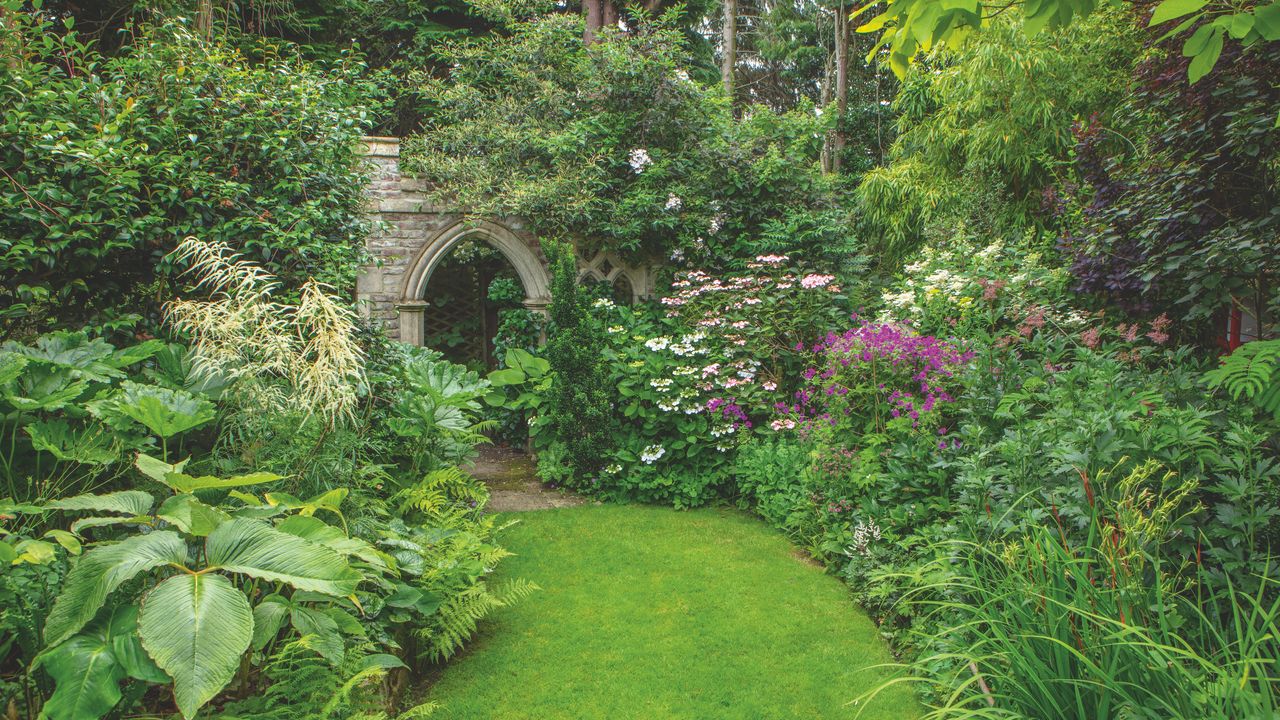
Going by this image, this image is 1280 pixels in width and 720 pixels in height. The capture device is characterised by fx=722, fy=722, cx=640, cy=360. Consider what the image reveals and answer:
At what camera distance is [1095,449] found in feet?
8.89

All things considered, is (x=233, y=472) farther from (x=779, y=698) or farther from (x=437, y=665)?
(x=779, y=698)

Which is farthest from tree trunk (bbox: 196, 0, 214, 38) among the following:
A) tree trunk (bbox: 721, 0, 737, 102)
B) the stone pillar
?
tree trunk (bbox: 721, 0, 737, 102)

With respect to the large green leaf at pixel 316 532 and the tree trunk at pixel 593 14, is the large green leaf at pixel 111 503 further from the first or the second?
the tree trunk at pixel 593 14

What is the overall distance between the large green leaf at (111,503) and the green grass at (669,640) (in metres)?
1.38

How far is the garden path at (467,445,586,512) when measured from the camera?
6.01 m

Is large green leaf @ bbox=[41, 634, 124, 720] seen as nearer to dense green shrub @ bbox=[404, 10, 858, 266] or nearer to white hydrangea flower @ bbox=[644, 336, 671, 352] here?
white hydrangea flower @ bbox=[644, 336, 671, 352]

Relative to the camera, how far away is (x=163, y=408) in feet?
A: 8.64

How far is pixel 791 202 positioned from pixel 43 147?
19.8 feet

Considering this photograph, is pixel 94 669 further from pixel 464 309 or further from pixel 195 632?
pixel 464 309

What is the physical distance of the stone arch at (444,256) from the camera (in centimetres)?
751

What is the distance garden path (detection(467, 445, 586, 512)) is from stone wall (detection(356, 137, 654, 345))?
4.98 ft

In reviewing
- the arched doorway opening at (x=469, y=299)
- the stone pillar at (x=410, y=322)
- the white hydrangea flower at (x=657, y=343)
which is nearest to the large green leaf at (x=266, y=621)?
the white hydrangea flower at (x=657, y=343)

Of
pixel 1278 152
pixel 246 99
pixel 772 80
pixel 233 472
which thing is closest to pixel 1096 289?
pixel 1278 152

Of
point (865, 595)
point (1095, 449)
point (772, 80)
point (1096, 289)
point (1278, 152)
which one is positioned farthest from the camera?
point (772, 80)
